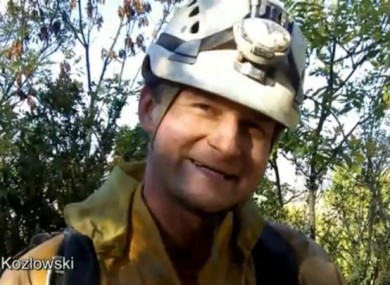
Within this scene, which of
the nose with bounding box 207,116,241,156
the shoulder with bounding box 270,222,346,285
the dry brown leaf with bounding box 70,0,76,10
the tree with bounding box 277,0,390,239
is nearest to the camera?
the nose with bounding box 207,116,241,156

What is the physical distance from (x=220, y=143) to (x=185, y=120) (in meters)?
0.06

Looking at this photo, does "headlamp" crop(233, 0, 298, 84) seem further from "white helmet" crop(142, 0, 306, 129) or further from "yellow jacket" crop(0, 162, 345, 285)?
"yellow jacket" crop(0, 162, 345, 285)

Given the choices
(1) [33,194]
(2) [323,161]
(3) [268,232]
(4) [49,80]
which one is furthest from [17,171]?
(3) [268,232]

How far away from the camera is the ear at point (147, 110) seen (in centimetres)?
123

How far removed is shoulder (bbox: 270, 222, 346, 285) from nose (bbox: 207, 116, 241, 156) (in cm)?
28

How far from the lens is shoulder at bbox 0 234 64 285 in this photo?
1.20 meters

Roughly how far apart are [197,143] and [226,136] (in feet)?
0.14

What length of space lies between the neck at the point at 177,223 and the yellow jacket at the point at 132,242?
2 cm

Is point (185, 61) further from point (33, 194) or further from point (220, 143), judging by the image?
point (33, 194)

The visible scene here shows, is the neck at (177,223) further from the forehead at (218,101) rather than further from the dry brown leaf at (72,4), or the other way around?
the dry brown leaf at (72,4)

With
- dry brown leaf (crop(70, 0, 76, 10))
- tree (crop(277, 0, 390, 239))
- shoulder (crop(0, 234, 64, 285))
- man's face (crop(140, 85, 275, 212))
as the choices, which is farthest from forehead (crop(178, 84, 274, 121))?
dry brown leaf (crop(70, 0, 76, 10))

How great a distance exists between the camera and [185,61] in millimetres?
1190

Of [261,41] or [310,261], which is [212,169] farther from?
[310,261]

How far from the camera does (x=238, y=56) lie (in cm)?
118
